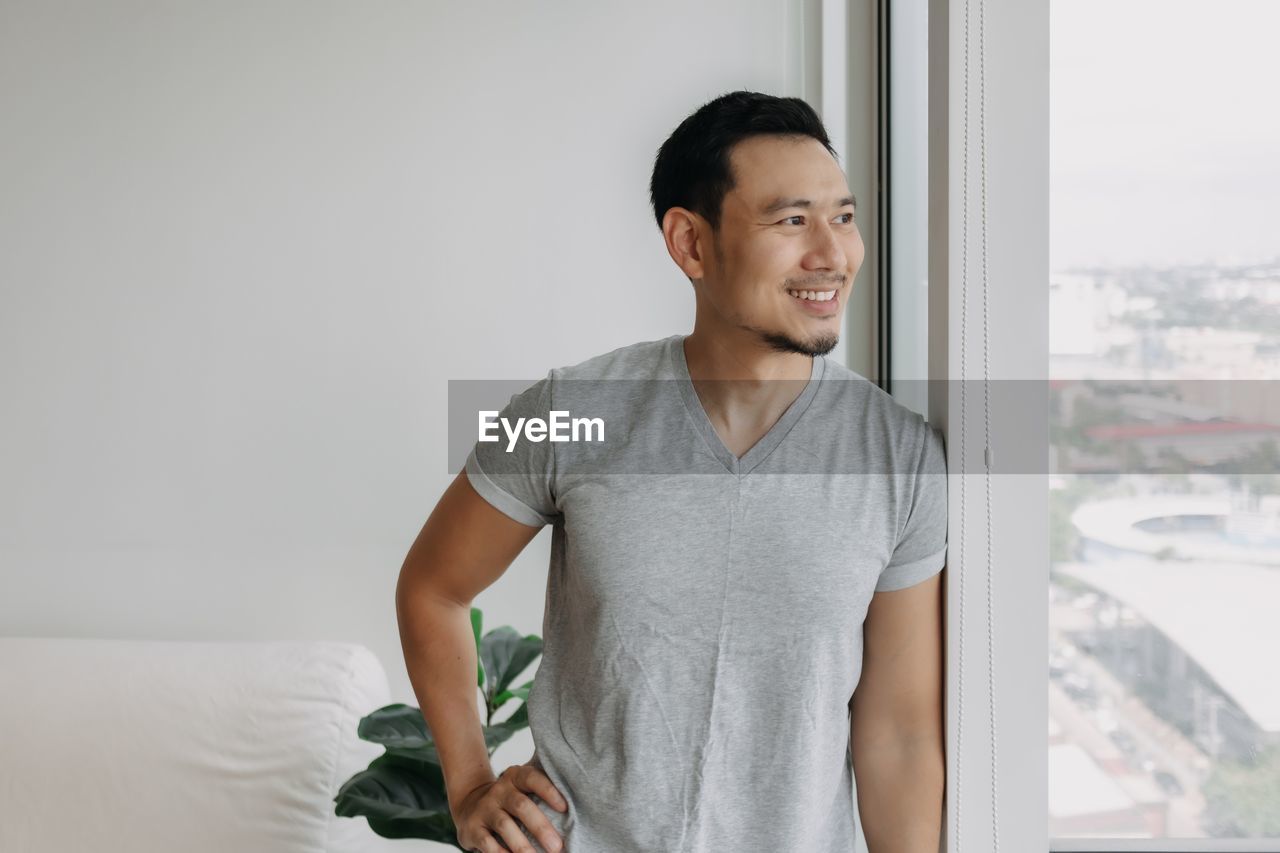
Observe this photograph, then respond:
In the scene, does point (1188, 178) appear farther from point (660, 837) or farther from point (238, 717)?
point (238, 717)

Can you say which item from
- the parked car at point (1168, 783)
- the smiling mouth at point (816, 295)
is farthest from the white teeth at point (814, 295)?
the parked car at point (1168, 783)

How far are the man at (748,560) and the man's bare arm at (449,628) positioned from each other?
5.4 inches

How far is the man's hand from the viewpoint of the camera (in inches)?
41.3

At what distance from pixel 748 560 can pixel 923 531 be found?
0.17m

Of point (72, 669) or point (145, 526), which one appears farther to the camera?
point (145, 526)

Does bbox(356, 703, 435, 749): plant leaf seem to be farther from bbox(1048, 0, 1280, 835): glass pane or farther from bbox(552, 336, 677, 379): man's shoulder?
bbox(1048, 0, 1280, 835): glass pane

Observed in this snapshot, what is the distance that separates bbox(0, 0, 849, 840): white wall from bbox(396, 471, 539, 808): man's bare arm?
90 cm

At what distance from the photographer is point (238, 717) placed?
74.6 inches

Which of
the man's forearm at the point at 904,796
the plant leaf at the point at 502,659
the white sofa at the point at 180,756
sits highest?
the man's forearm at the point at 904,796

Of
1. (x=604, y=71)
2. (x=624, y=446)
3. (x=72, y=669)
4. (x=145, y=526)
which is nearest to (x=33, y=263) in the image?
(x=145, y=526)

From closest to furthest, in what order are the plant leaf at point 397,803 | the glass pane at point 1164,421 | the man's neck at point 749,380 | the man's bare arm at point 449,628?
1. the glass pane at point 1164,421
2. the man's neck at point 749,380
3. the man's bare arm at point 449,628
4. the plant leaf at point 397,803

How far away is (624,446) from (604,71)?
4.05 ft

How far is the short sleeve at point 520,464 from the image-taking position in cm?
108

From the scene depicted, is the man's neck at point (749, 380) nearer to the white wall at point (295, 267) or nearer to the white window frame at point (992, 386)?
the white window frame at point (992, 386)
